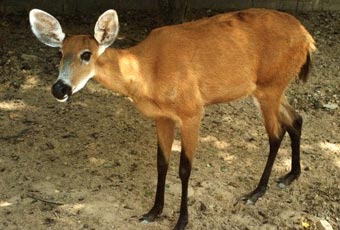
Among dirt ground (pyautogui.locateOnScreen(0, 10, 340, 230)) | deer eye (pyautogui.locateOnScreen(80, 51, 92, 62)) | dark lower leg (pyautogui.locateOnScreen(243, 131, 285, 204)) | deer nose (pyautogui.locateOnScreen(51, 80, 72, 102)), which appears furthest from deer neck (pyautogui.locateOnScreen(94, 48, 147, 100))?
dark lower leg (pyautogui.locateOnScreen(243, 131, 285, 204))

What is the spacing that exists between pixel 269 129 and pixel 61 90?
1.90 metres

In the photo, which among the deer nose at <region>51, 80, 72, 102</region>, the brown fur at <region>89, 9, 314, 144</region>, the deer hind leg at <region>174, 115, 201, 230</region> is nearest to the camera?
the deer nose at <region>51, 80, 72, 102</region>

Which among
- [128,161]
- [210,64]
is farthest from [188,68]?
[128,161]

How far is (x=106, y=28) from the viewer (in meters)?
4.07

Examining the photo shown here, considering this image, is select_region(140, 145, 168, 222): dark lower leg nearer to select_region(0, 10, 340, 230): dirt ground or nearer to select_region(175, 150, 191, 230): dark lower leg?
select_region(0, 10, 340, 230): dirt ground

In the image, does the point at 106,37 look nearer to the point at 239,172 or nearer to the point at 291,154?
the point at 239,172

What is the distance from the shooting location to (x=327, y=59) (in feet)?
24.4

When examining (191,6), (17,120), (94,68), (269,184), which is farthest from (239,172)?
(191,6)

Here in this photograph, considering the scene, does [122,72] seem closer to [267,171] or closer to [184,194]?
[184,194]

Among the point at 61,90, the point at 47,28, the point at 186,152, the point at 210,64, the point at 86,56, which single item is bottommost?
the point at 186,152

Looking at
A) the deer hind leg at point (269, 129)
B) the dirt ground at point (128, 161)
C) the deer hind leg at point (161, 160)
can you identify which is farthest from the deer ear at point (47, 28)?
the deer hind leg at point (269, 129)

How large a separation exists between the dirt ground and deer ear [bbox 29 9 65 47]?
56.6 inches

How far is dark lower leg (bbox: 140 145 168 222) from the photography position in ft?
15.4

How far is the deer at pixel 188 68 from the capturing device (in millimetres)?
4082
